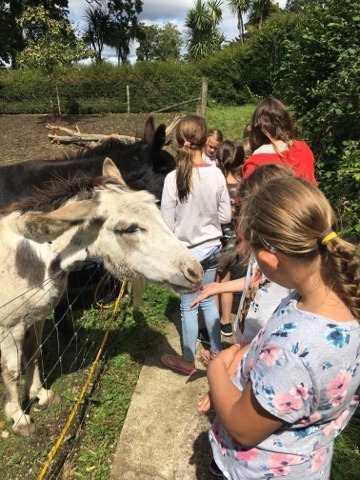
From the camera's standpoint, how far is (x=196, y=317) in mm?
3039

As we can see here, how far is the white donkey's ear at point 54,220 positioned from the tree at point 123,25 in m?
45.1

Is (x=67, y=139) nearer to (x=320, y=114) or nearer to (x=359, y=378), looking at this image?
(x=320, y=114)

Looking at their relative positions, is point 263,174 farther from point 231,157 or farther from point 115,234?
point 231,157

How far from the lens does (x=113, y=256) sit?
7.75ft

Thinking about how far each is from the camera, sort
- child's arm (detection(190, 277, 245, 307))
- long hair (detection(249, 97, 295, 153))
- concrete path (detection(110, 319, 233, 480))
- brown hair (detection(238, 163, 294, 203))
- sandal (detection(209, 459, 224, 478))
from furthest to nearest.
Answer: long hair (detection(249, 97, 295, 153)), concrete path (detection(110, 319, 233, 480)), sandal (detection(209, 459, 224, 478)), child's arm (detection(190, 277, 245, 307)), brown hair (detection(238, 163, 294, 203))

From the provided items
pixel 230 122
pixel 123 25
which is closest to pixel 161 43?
pixel 123 25

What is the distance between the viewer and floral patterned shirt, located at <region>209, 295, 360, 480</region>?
3.41ft

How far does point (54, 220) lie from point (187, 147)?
1.16 metres

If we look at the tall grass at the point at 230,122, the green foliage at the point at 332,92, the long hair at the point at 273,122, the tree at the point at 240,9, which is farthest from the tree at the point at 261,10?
the long hair at the point at 273,122

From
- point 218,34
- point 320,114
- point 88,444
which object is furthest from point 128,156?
point 218,34

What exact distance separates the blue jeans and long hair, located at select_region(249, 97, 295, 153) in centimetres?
100

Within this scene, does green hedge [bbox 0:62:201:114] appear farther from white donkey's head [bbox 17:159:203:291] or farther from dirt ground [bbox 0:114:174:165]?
white donkey's head [bbox 17:159:203:291]

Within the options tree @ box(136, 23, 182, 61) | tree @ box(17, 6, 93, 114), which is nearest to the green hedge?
tree @ box(17, 6, 93, 114)

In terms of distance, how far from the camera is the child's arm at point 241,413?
43.4 inches
